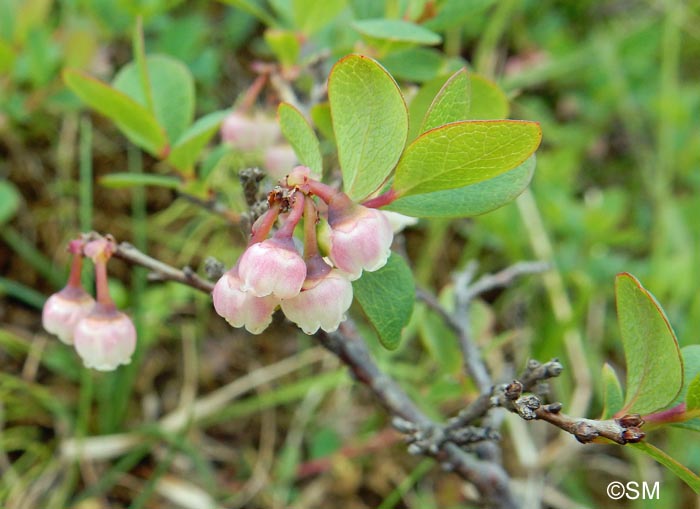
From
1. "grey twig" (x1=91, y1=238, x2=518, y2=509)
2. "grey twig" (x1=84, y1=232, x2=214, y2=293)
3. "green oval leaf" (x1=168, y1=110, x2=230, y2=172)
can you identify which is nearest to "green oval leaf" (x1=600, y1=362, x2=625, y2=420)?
"grey twig" (x1=91, y1=238, x2=518, y2=509)

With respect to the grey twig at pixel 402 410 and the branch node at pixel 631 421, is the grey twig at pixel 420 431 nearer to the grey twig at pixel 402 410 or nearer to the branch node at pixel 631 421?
the grey twig at pixel 402 410

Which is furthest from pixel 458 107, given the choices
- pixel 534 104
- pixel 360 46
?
pixel 534 104

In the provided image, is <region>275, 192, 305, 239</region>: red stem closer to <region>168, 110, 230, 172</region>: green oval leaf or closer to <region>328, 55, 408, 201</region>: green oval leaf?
<region>328, 55, 408, 201</region>: green oval leaf

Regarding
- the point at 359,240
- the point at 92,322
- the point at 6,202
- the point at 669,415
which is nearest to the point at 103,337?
the point at 92,322

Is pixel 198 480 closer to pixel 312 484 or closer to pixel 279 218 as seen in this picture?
pixel 312 484

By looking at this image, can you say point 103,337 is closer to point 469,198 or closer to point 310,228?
point 310,228

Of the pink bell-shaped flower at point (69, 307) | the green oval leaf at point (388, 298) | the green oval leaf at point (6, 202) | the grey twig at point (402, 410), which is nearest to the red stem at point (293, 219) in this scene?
the green oval leaf at point (388, 298)
